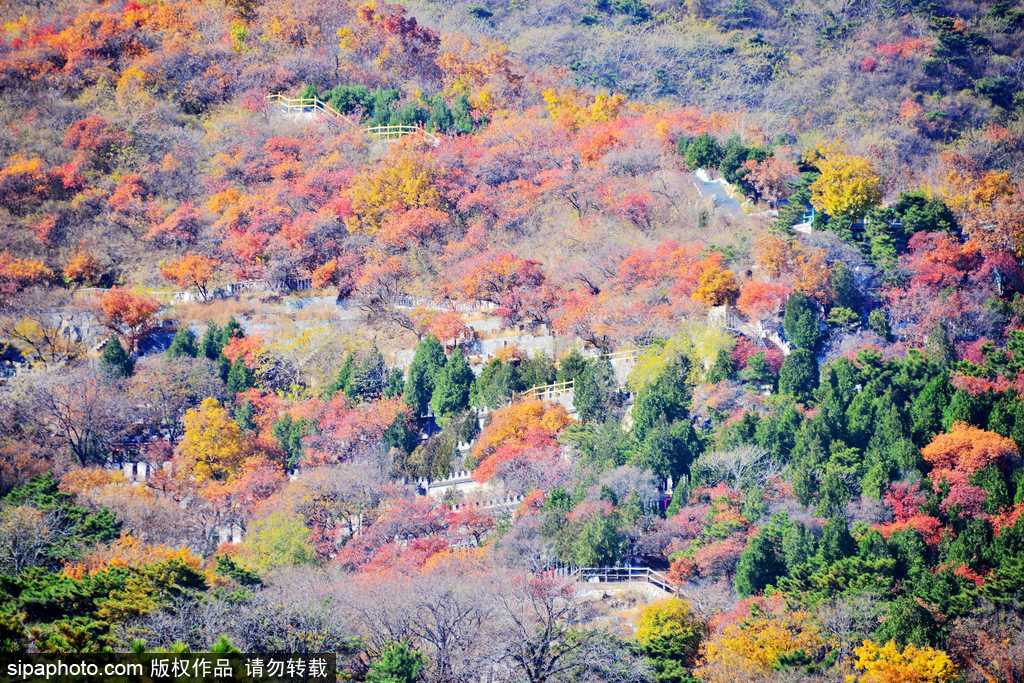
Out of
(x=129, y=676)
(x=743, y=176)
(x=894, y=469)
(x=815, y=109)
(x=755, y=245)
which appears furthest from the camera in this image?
(x=815, y=109)

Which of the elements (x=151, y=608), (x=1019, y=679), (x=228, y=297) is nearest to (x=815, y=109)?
(x=228, y=297)

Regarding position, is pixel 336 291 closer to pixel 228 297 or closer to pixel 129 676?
pixel 228 297

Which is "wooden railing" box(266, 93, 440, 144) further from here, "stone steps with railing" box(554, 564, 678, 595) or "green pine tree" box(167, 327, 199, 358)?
"stone steps with railing" box(554, 564, 678, 595)

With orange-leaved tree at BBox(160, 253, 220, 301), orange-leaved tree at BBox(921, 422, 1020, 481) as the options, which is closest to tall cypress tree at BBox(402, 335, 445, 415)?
orange-leaved tree at BBox(160, 253, 220, 301)

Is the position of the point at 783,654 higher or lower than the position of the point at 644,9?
lower

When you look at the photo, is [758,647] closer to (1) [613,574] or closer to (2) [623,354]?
(1) [613,574]

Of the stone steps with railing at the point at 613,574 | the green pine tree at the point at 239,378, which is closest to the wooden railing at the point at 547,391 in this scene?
the green pine tree at the point at 239,378

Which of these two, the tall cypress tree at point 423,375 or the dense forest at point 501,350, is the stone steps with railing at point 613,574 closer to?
the dense forest at point 501,350
